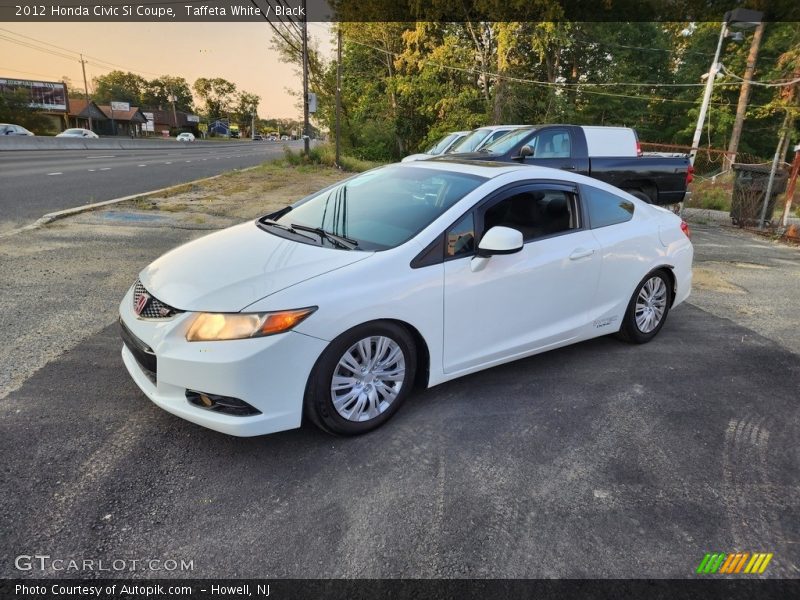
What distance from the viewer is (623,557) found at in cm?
221

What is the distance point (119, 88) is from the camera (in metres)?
106

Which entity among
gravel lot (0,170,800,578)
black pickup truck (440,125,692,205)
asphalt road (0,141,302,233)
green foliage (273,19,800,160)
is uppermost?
green foliage (273,19,800,160)

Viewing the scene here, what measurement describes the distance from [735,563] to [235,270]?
2822 millimetres

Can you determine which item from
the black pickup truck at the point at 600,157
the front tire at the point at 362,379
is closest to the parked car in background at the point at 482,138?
the black pickup truck at the point at 600,157

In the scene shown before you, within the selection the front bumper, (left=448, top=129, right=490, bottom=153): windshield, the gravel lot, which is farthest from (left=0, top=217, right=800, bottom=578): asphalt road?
(left=448, top=129, right=490, bottom=153): windshield

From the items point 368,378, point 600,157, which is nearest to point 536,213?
point 368,378

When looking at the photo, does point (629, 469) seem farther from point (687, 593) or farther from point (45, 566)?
point (45, 566)

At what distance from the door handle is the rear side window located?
0.26 meters

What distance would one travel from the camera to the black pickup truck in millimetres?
8867

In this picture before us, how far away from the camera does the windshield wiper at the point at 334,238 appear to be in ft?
10.6

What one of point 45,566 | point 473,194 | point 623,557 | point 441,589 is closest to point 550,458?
point 623,557

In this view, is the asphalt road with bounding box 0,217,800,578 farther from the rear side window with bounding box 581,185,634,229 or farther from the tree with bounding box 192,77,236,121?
the tree with bounding box 192,77,236,121

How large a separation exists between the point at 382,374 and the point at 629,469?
1.44 m

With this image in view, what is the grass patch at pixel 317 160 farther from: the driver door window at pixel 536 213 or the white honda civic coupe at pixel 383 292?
the driver door window at pixel 536 213
